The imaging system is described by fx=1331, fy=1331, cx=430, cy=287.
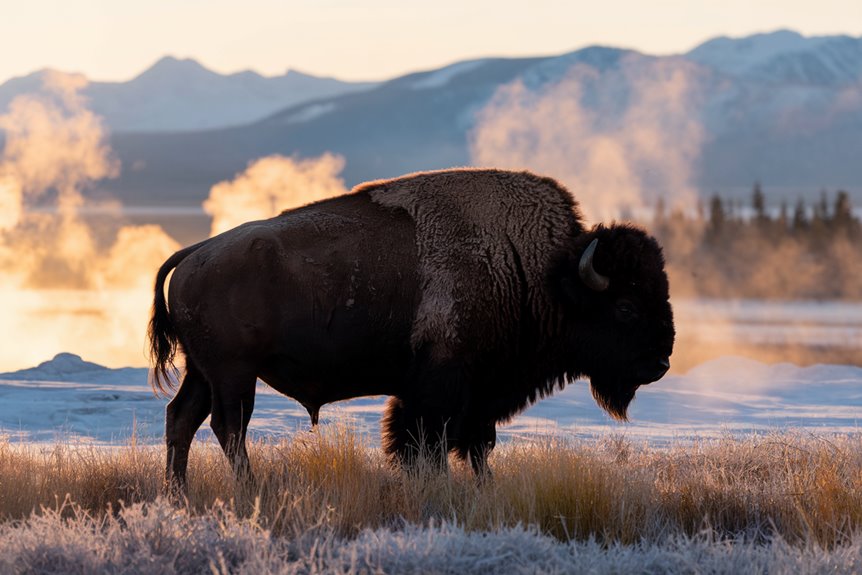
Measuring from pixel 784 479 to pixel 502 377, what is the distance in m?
1.99

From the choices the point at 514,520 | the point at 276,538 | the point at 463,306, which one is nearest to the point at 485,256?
the point at 463,306

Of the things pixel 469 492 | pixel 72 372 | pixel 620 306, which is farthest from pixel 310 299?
pixel 72 372

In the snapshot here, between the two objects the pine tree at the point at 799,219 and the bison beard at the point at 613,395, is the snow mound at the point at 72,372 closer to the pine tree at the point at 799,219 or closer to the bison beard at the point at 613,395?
the bison beard at the point at 613,395

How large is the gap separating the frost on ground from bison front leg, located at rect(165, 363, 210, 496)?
173cm

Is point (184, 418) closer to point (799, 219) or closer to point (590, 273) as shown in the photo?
point (590, 273)

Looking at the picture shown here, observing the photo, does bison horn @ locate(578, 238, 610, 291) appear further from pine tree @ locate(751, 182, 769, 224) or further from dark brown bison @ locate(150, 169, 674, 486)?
pine tree @ locate(751, 182, 769, 224)

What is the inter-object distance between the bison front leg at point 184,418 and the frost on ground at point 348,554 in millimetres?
1730

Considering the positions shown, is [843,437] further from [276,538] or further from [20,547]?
[20,547]

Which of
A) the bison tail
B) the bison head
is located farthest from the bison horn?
the bison tail

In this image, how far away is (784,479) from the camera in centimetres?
884

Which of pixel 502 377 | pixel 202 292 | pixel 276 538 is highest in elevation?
pixel 202 292

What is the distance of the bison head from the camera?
8.91 meters

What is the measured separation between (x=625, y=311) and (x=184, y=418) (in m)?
3.03

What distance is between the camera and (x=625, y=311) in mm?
9008
